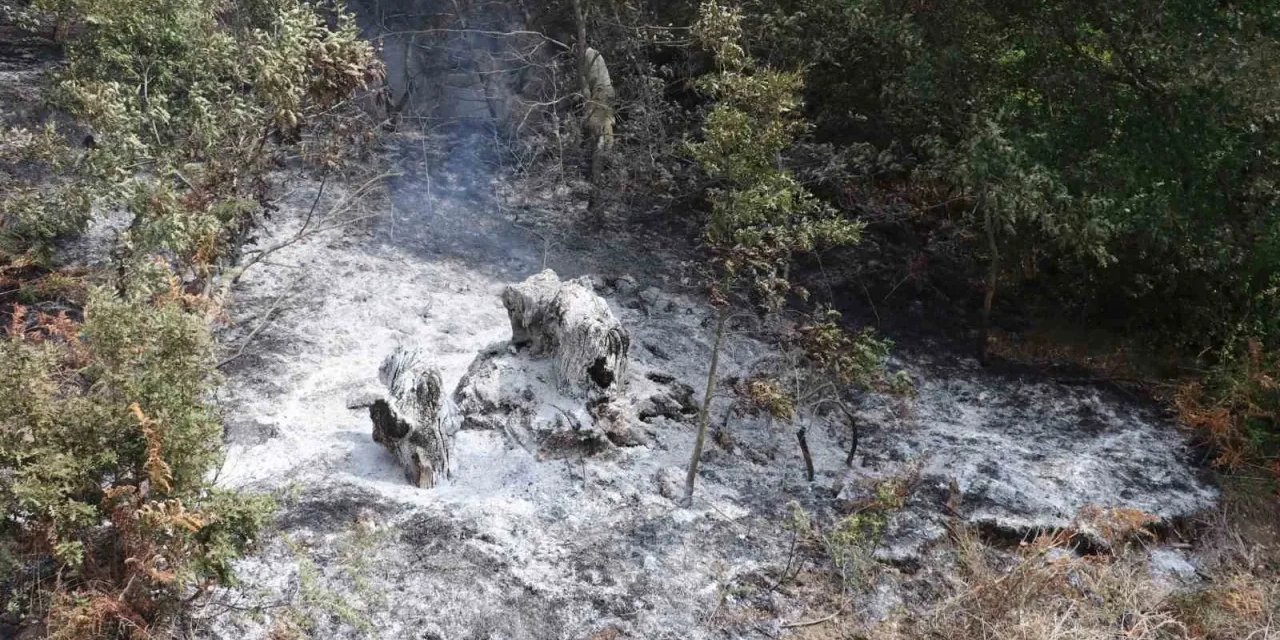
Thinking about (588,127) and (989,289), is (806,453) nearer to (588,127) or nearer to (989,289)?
(989,289)

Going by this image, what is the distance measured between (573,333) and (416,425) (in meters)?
1.27

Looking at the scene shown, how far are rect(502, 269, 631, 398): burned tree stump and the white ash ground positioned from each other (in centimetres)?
49

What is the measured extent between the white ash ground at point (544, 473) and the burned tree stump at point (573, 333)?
485 mm

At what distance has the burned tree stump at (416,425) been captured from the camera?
5.80 m

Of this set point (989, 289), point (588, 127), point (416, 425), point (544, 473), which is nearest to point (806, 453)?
point (544, 473)

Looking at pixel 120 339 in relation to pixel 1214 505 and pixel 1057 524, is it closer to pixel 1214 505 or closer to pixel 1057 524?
pixel 1057 524

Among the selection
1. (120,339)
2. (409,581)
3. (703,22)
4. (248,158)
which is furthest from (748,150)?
(248,158)

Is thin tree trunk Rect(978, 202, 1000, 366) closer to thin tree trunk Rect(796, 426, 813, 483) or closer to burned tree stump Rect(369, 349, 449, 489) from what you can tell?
thin tree trunk Rect(796, 426, 813, 483)

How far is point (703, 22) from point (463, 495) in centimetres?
325

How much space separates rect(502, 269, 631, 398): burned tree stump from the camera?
21.5 feet

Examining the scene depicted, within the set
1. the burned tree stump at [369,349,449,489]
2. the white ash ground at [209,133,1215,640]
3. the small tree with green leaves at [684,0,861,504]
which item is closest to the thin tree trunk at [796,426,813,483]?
the white ash ground at [209,133,1215,640]

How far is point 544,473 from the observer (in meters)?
6.12

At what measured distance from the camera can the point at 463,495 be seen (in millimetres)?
5840

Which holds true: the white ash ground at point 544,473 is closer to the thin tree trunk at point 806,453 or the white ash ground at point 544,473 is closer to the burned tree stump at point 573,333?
the thin tree trunk at point 806,453
